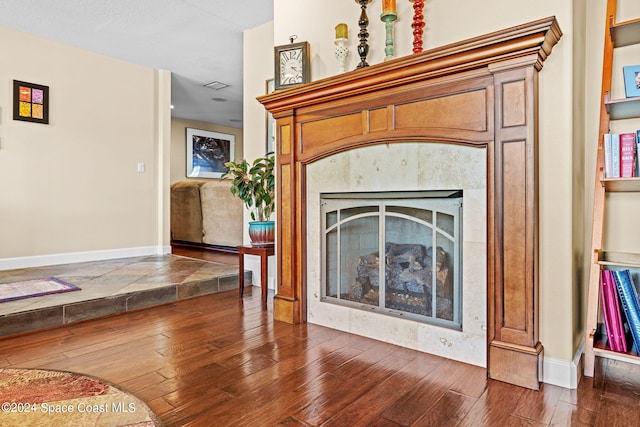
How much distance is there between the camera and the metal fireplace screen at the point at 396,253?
2104 mm

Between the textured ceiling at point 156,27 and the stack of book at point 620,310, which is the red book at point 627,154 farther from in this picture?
the textured ceiling at point 156,27

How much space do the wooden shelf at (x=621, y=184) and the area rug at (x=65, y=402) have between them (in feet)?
6.92

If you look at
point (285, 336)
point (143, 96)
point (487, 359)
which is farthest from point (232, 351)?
point (143, 96)

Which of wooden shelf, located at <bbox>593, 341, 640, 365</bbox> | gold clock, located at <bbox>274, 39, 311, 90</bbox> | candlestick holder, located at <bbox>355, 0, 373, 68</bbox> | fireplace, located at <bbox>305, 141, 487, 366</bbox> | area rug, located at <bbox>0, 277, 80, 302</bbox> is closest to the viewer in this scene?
wooden shelf, located at <bbox>593, 341, 640, 365</bbox>

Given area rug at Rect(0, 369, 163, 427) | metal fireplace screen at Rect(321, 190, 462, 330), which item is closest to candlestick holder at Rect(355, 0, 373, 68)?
metal fireplace screen at Rect(321, 190, 462, 330)

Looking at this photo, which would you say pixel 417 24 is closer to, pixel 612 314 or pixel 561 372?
pixel 612 314

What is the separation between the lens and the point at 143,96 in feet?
16.3

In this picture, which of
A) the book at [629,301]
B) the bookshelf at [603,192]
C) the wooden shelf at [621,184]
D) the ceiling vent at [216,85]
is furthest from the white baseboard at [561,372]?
the ceiling vent at [216,85]

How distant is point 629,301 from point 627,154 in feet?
2.13

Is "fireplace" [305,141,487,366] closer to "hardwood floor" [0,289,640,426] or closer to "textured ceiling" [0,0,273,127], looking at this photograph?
"hardwood floor" [0,289,640,426]

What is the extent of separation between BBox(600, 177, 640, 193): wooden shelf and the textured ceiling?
2.88 meters

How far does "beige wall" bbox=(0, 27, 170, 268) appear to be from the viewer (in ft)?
13.0

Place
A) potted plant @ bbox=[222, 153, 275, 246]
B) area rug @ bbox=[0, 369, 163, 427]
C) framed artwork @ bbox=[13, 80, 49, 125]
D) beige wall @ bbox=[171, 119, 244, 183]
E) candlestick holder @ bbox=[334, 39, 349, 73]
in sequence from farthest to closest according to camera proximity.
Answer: beige wall @ bbox=[171, 119, 244, 183]
framed artwork @ bbox=[13, 80, 49, 125]
potted plant @ bbox=[222, 153, 275, 246]
candlestick holder @ bbox=[334, 39, 349, 73]
area rug @ bbox=[0, 369, 163, 427]

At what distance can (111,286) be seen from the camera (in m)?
3.16
